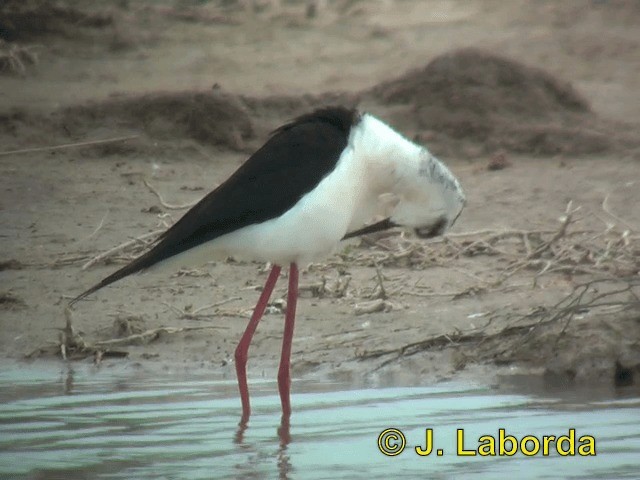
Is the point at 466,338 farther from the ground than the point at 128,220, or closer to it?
closer to it

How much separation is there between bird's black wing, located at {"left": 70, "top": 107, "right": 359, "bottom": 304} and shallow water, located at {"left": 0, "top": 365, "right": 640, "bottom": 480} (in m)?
0.59

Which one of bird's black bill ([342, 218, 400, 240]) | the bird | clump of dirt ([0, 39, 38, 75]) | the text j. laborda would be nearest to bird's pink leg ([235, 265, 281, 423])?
the bird

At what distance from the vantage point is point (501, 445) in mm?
5246

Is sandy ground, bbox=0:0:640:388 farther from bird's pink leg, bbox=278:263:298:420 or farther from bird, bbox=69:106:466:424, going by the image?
bird, bbox=69:106:466:424

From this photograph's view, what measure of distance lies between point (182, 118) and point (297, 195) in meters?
4.55

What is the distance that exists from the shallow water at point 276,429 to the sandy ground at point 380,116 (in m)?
0.41

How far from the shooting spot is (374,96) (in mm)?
10773

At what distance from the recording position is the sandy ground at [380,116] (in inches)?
269

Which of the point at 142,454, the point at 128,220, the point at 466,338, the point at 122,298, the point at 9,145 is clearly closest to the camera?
the point at 142,454

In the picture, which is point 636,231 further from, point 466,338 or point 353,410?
point 353,410

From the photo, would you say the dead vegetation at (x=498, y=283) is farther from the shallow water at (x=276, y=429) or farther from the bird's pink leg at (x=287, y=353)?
the bird's pink leg at (x=287, y=353)

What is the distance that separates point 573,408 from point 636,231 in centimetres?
256

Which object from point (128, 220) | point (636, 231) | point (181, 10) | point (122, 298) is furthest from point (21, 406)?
point (181, 10)

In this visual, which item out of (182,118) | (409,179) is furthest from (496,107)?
(409,179)
